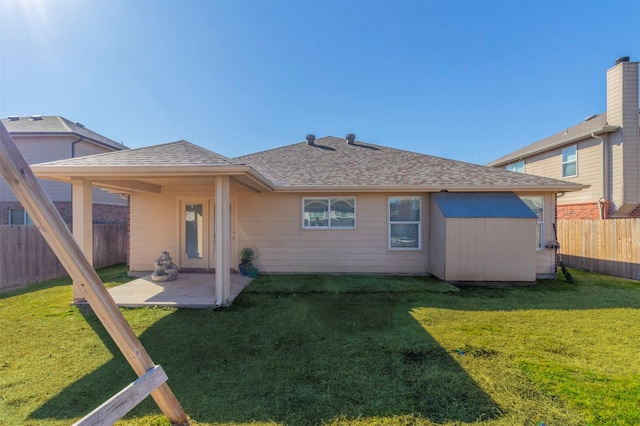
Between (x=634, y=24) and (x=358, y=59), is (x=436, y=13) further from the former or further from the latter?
(x=634, y=24)

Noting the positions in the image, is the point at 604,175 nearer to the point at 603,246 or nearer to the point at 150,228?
the point at 603,246

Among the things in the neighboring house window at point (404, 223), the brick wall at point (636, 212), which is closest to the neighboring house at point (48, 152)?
the neighboring house window at point (404, 223)

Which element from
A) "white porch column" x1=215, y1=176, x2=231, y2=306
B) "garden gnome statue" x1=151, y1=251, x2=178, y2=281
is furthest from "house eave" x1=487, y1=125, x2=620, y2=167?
"garden gnome statue" x1=151, y1=251, x2=178, y2=281

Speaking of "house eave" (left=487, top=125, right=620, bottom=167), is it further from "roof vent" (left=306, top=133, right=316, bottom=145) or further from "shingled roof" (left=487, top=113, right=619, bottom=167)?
"roof vent" (left=306, top=133, right=316, bottom=145)

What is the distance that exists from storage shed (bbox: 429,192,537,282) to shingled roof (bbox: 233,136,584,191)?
1070mm

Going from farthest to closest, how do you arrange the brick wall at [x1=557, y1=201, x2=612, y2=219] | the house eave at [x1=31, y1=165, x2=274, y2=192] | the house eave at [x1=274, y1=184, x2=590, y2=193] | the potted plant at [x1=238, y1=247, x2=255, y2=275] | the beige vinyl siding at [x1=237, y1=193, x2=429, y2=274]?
the brick wall at [x1=557, y1=201, x2=612, y2=219]
the beige vinyl siding at [x1=237, y1=193, x2=429, y2=274]
the potted plant at [x1=238, y1=247, x2=255, y2=275]
the house eave at [x1=274, y1=184, x2=590, y2=193]
the house eave at [x1=31, y1=165, x2=274, y2=192]

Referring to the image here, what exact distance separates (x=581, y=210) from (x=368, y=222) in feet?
34.9

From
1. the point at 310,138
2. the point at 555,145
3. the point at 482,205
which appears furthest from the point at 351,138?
the point at 555,145

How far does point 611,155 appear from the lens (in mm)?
10891

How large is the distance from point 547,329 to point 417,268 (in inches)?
152

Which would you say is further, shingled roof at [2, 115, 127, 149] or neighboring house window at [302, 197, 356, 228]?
shingled roof at [2, 115, 127, 149]

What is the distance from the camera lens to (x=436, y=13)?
8.70 meters

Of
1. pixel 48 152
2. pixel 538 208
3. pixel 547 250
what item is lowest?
pixel 547 250

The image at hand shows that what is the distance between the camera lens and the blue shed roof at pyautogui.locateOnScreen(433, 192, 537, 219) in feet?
23.2
